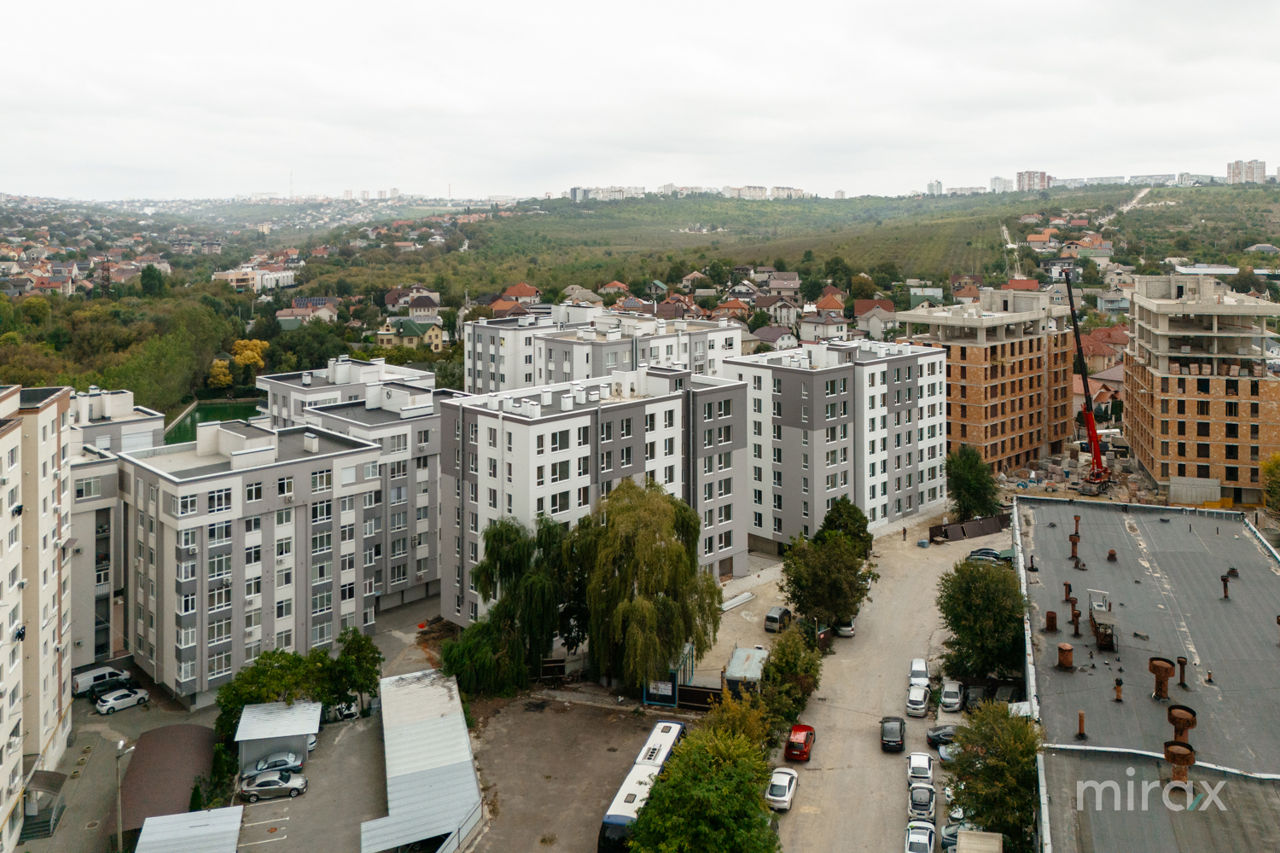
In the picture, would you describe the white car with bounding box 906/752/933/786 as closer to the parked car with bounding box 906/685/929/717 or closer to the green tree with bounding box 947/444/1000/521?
the parked car with bounding box 906/685/929/717

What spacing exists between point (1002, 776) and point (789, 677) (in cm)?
825

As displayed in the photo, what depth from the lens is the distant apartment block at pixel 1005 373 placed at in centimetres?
5041

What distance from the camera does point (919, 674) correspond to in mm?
29625

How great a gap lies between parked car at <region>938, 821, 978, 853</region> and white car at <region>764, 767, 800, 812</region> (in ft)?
11.4

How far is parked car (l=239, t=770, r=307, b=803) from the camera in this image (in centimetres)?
2466

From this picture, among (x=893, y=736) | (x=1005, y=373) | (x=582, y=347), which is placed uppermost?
(x=582, y=347)

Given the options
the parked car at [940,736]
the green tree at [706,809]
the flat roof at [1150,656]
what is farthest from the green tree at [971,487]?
the green tree at [706,809]

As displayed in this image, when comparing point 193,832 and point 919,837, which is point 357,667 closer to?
point 193,832

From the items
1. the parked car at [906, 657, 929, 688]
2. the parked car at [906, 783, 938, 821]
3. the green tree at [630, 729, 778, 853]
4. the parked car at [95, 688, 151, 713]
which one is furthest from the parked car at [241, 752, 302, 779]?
the parked car at [906, 657, 929, 688]

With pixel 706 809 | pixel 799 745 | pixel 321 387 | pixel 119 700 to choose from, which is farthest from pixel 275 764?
pixel 321 387

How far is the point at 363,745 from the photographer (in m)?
27.1

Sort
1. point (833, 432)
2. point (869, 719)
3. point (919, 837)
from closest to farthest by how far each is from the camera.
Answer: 1. point (919, 837)
2. point (869, 719)
3. point (833, 432)

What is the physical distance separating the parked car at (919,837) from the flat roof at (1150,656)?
3.21 metres

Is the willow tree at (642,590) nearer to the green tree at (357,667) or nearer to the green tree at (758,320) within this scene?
the green tree at (357,667)
